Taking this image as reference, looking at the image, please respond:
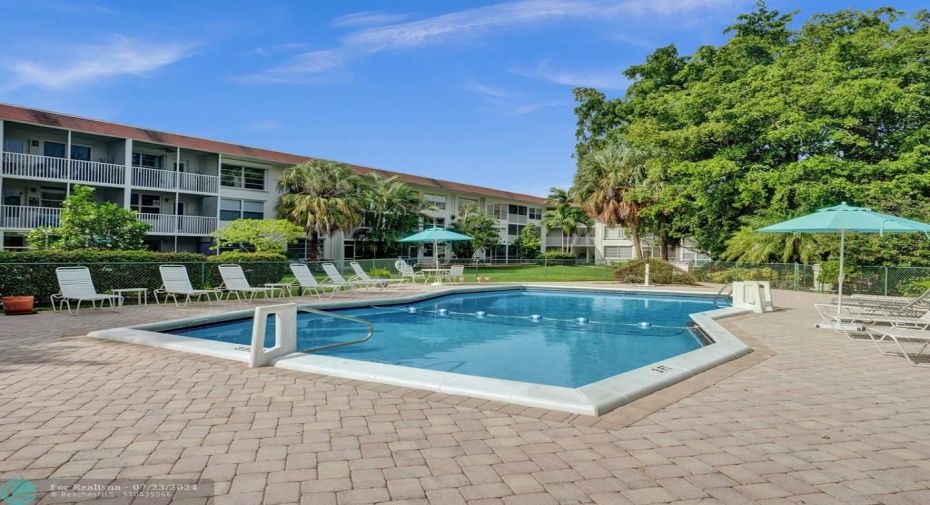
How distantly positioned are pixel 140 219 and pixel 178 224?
175 centimetres

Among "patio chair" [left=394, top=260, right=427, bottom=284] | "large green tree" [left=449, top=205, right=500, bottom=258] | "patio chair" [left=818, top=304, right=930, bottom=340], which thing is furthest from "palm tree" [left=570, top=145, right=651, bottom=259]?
"patio chair" [left=818, top=304, right=930, bottom=340]

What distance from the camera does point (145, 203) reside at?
1005 inches

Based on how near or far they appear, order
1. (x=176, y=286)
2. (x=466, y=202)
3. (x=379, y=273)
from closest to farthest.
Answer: (x=176, y=286), (x=379, y=273), (x=466, y=202)

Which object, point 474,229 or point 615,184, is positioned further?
point 474,229

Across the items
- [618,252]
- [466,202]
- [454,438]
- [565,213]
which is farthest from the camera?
[618,252]

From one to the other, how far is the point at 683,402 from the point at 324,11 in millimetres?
13905

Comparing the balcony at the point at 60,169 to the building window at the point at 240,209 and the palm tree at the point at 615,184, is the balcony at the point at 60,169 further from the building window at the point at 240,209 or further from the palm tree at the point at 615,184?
the palm tree at the point at 615,184

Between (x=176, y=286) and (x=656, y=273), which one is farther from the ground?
(x=656, y=273)

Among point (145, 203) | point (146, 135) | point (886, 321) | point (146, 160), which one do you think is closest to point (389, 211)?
point (145, 203)

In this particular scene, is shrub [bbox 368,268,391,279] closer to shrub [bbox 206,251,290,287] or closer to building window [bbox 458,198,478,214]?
shrub [bbox 206,251,290,287]

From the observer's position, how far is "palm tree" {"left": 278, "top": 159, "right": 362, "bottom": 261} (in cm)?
2670

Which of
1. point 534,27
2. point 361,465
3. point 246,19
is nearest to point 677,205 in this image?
point 534,27

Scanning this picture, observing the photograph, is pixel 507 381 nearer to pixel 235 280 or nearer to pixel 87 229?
pixel 235 280

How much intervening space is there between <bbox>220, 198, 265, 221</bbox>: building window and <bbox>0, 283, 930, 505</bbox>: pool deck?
78.5 feet
